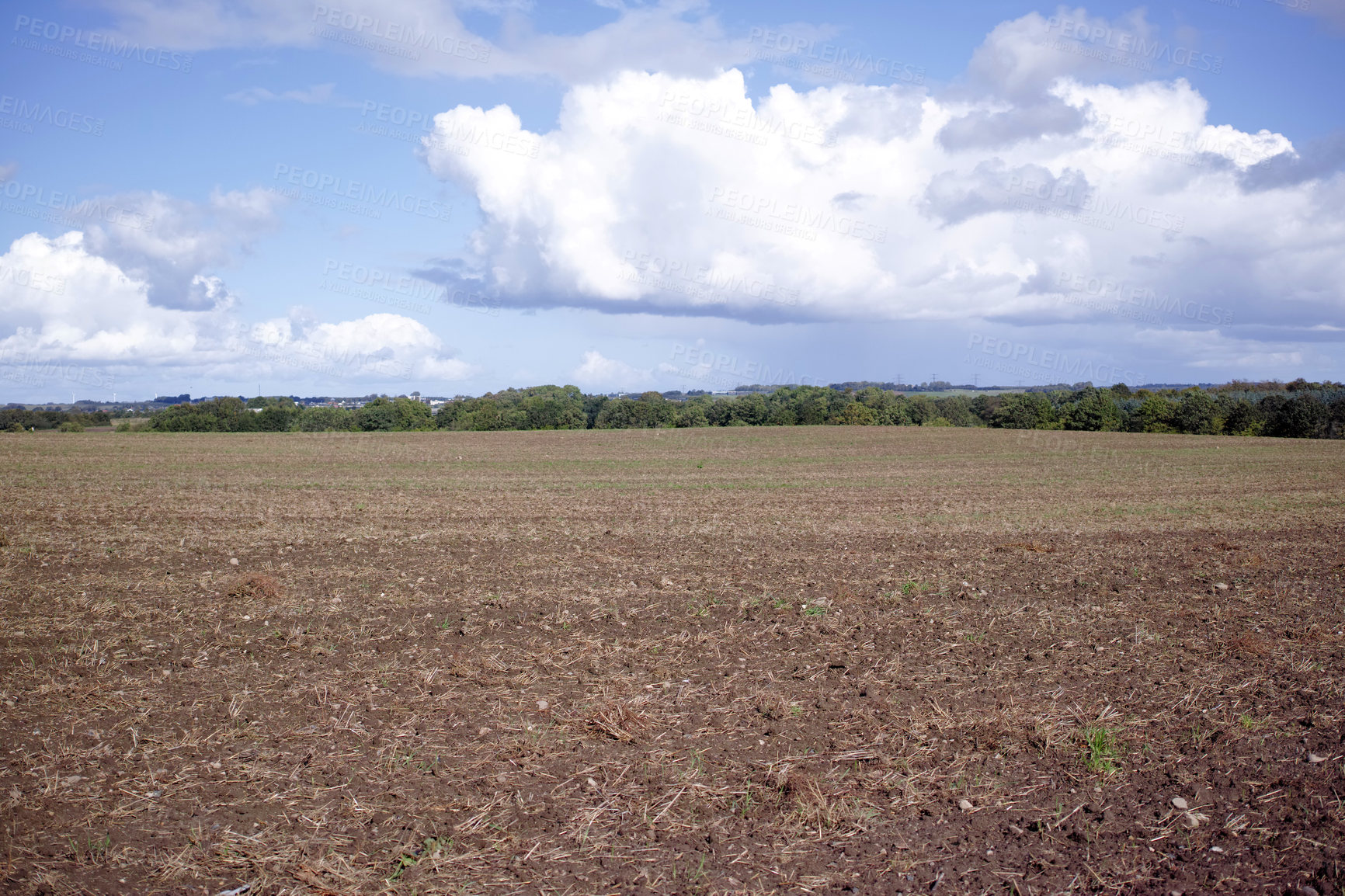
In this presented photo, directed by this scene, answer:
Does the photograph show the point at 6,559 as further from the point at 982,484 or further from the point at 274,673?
the point at 982,484

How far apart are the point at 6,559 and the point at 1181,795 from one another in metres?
15.3

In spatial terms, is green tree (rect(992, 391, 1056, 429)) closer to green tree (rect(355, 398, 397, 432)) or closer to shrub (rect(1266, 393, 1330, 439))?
shrub (rect(1266, 393, 1330, 439))

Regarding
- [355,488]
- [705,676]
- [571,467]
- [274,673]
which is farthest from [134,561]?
[571,467]

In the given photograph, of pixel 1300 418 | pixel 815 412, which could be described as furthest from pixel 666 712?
pixel 815 412

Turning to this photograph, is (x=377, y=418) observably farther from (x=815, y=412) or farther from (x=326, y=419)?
(x=815, y=412)

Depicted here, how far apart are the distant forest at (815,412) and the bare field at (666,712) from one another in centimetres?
7249

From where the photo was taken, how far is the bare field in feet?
14.9

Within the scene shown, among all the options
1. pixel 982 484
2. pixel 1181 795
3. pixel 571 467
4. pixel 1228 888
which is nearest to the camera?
pixel 1228 888

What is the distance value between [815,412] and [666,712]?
91476mm

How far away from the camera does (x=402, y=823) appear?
4.87m

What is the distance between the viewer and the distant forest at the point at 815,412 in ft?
250

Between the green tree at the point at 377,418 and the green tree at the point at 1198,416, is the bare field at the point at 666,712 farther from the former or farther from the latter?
the green tree at the point at 1198,416

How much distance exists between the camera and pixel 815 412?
96.1 m

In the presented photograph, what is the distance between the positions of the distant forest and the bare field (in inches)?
2854
